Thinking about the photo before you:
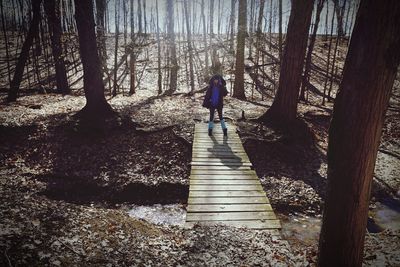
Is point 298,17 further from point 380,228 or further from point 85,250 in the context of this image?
point 85,250

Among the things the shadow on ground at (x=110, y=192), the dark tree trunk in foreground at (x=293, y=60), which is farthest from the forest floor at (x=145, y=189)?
the dark tree trunk in foreground at (x=293, y=60)

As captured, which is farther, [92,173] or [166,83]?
[166,83]

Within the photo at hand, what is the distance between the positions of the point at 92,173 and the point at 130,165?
3.96 ft

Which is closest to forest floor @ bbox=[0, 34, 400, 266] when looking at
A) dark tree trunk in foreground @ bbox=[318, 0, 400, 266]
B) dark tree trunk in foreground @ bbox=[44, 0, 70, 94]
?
dark tree trunk in foreground @ bbox=[318, 0, 400, 266]

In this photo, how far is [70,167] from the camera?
29.8 ft

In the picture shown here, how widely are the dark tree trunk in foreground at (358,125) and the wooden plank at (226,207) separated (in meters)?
2.67

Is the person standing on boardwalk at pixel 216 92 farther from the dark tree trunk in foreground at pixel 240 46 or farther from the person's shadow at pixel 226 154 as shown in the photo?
the dark tree trunk in foreground at pixel 240 46

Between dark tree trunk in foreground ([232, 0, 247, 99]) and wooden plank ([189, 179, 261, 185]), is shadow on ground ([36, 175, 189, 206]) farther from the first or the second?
dark tree trunk in foreground ([232, 0, 247, 99])

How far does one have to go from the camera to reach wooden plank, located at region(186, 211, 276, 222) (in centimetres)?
595

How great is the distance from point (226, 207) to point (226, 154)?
289 cm

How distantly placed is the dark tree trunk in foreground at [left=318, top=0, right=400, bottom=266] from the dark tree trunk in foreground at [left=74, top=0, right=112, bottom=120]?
958 cm

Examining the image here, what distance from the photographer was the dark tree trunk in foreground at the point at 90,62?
10391 mm

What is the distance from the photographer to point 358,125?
302cm

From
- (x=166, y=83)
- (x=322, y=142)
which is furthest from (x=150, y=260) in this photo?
(x=166, y=83)
